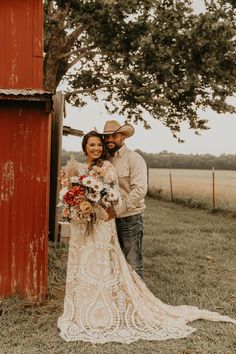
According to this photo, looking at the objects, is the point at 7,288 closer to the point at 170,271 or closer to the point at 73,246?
the point at 73,246

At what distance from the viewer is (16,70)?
6938 mm

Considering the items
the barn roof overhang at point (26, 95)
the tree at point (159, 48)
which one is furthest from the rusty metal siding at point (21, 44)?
the tree at point (159, 48)

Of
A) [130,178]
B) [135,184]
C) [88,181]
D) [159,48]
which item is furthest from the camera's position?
[159,48]

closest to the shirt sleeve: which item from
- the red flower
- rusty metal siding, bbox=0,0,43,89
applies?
the red flower

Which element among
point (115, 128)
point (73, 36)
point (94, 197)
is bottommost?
point (94, 197)

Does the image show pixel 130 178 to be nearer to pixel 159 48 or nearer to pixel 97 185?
pixel 97 185

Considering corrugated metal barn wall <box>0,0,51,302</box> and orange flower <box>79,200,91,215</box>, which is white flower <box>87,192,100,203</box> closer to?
orange flower <box>79,200,91,215</box>

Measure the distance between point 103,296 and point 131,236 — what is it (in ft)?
2.88

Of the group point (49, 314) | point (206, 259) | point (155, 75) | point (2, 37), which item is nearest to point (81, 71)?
point (155, 75)

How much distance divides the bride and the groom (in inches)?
11.6

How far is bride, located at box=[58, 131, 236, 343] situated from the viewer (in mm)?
5629

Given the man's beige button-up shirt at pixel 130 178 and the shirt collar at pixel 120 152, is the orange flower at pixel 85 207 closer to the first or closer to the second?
the man's beige button-up shirt at pixel 130 178

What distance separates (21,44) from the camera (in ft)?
23.1

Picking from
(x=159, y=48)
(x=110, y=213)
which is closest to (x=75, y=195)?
(x=110, y=213)
